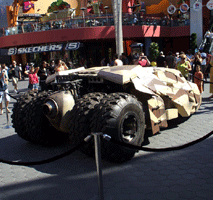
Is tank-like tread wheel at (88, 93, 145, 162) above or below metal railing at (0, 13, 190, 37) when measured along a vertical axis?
below

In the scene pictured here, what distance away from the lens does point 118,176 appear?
13.7 ft

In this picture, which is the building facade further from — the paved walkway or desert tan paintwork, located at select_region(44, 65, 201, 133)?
the paved walkway

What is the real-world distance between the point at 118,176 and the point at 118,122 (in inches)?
31.7

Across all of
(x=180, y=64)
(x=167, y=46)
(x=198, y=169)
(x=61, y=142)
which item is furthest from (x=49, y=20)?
(x=198, y=169)

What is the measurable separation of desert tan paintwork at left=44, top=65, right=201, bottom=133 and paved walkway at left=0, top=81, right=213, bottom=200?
650 mm

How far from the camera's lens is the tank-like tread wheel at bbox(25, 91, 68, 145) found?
5266 millimetres

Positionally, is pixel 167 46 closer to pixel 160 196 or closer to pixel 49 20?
pixel 49 20

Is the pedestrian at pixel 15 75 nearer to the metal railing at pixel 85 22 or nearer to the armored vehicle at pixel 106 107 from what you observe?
the metal railing at pixel 85 22

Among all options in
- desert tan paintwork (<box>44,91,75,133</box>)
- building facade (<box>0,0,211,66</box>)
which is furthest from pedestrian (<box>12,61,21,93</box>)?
desert tan paintwork (<box>44,91,75,133</box>)

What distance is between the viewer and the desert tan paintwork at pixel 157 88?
5.07 m

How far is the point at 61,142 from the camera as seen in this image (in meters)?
5.84

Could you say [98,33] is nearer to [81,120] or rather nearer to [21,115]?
[21,115]

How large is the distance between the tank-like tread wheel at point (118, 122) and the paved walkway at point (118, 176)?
0.99 feet

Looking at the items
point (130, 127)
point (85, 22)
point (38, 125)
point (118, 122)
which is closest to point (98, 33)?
point (85, 22)
